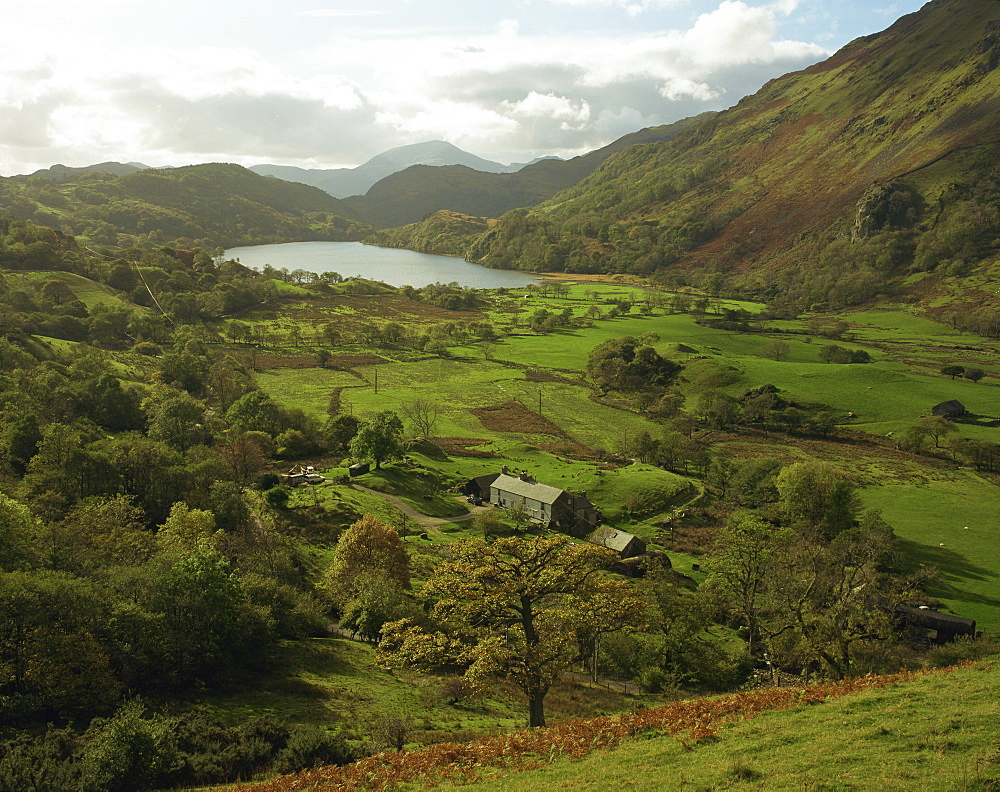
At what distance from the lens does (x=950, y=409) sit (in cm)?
8206

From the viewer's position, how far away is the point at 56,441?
1404 inches

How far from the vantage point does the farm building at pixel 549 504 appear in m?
50.5

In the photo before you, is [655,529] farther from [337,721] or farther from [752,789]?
[752,789]

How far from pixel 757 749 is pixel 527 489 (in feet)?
132

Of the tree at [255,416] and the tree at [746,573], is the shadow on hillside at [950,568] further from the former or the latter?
the tree at [255,416]

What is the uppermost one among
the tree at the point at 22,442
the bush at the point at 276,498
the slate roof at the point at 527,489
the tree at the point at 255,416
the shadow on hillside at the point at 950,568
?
the tree at the point at 22,442

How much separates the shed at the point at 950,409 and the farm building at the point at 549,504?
196 feet

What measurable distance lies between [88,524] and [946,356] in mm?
133658

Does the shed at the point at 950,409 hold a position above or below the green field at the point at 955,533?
above

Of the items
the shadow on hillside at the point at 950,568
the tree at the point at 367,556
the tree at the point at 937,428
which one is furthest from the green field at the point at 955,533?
the tree at the point at 367,556

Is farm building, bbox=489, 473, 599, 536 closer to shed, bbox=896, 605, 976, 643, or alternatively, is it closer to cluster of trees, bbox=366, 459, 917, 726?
cluster of trees, bbox=366, 459, 917, 726

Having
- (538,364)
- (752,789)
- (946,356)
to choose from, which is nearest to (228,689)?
(752,789)

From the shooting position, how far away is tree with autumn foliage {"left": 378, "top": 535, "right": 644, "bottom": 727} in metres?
18.5

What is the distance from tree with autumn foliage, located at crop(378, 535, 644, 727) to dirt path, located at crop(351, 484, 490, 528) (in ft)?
92.6
